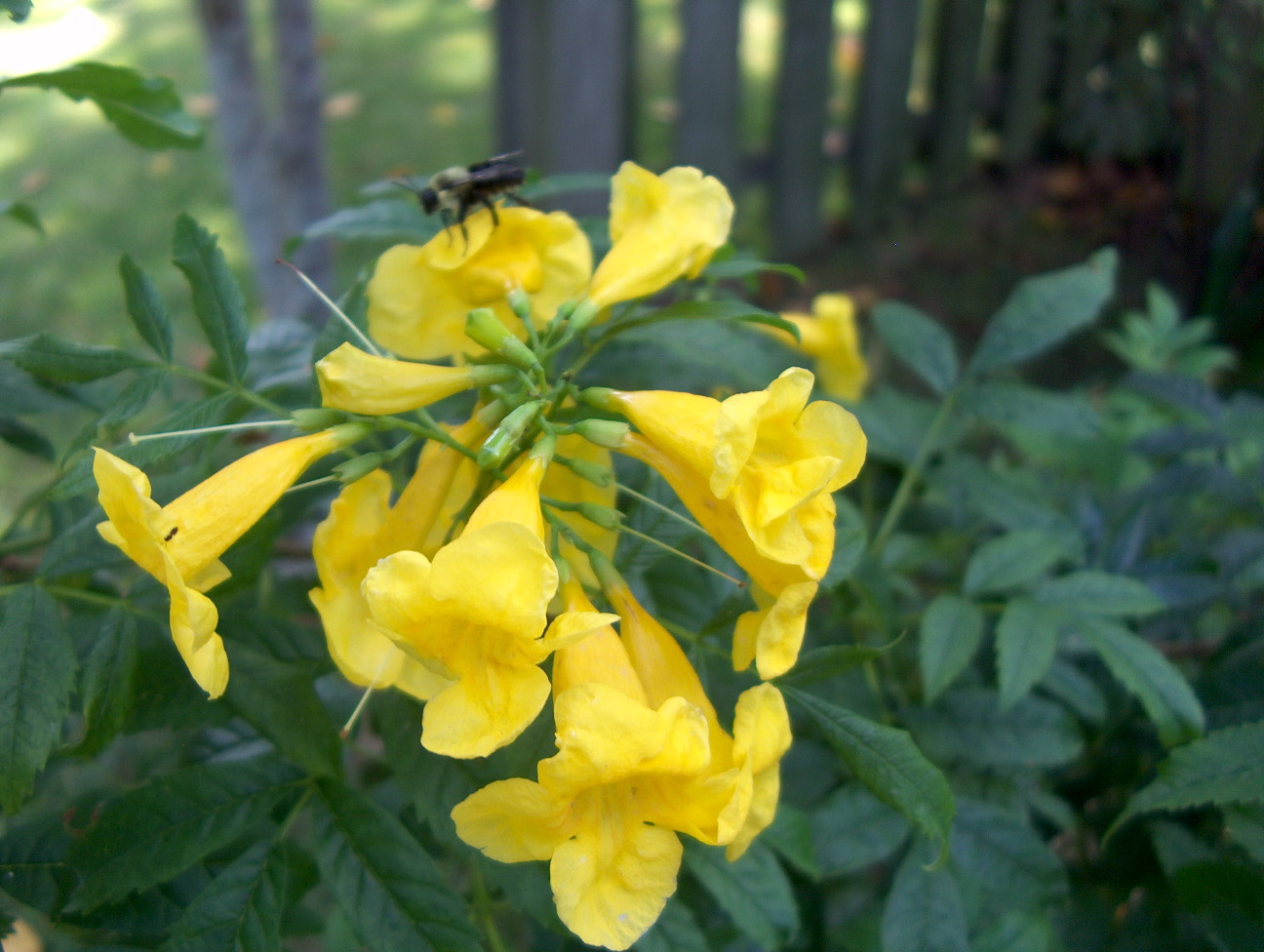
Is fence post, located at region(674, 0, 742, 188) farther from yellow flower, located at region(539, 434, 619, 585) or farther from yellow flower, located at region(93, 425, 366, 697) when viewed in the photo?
yellow flower, located at region(93, 425, 366, 697)

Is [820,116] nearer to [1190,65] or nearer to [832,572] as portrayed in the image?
[1190,65]

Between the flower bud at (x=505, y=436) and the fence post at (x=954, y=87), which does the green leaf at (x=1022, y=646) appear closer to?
the flower bud at (x=505, y=436)

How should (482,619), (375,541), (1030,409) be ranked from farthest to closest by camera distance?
(1030,409) → (375,541) → (482,619)

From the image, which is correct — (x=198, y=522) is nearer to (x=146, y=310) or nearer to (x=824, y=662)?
(x=146, y=310)

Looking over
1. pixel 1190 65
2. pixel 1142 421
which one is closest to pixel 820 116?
pixel 1190 65

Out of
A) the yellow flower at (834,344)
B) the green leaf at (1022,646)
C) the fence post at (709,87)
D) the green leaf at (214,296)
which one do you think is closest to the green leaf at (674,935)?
the green leaf at (1022,646)

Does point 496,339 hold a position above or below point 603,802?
above

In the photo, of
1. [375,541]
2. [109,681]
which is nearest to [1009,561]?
[375,541]
